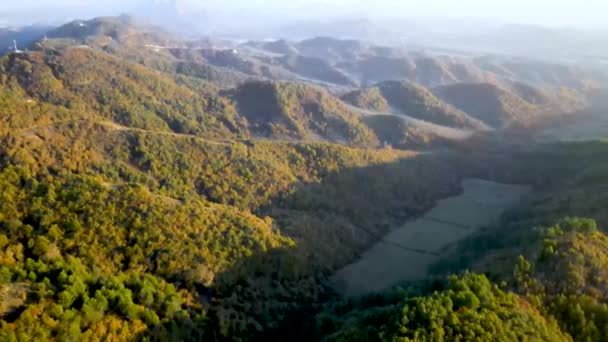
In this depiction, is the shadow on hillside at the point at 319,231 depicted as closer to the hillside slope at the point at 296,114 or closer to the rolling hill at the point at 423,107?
the hillside slope at the point at 296,114

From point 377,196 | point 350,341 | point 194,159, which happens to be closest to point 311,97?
point 377,196

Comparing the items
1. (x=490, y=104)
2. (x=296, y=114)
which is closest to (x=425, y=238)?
(x=296, y=114)

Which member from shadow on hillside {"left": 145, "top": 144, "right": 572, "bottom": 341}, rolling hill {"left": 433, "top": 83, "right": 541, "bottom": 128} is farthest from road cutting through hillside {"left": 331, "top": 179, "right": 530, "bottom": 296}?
rolling hill {"left": 433, "top": 83, "right": 541, "bottom": 128}

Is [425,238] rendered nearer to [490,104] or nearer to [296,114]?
[296,114]

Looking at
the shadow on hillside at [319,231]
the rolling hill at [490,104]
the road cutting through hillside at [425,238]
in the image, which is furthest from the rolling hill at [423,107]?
the road cutting through hillside at [425,238]

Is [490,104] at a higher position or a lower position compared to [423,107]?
lower

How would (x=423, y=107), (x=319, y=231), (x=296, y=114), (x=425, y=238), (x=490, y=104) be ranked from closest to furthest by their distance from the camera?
(x=319, y=231)
(x=425, y=238)
(x=296, y=114)
(x=423, y=107)
(x=490, y=104)
